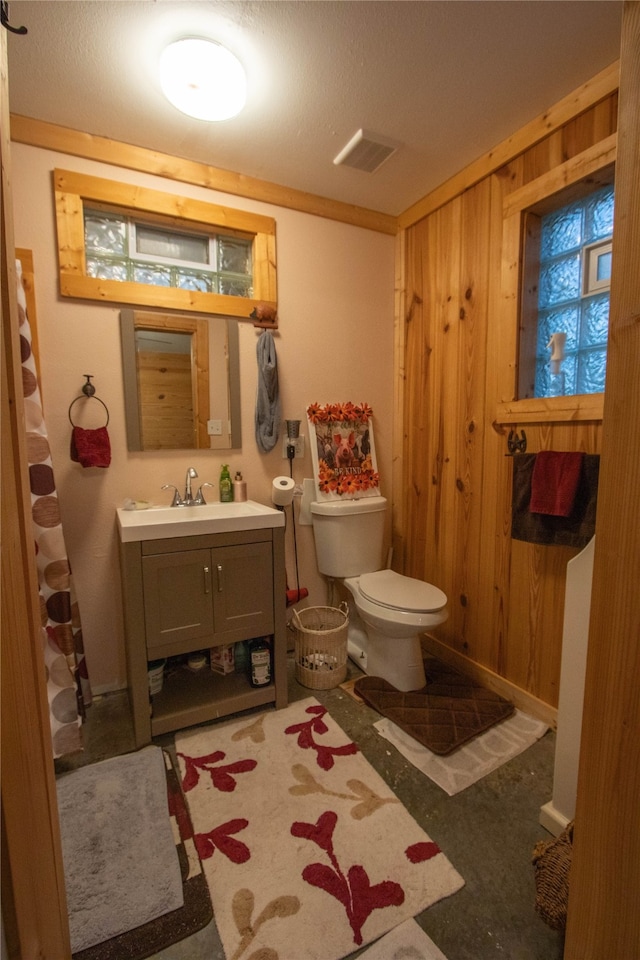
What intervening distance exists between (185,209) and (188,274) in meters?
0.28

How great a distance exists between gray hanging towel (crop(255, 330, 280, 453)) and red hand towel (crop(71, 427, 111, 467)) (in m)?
0.73

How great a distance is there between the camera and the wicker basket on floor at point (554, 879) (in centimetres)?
91

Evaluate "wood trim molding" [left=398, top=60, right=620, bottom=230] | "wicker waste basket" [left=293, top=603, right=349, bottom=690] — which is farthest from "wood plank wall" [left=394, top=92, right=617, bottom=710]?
"wicker waste basket" [left=293, top=603, right=349, bottom=690]

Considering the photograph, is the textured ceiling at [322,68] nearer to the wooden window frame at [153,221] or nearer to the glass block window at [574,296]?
the wooden window frame at [153,221]

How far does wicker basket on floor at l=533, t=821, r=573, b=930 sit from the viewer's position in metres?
0.91

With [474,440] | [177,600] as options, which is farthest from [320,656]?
[474,440]

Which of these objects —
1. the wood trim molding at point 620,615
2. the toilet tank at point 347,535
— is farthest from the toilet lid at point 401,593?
the wood trim molding at point 620,615

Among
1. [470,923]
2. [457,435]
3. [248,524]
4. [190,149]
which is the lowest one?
[470,923]

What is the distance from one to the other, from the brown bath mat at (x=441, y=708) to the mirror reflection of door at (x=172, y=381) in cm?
146

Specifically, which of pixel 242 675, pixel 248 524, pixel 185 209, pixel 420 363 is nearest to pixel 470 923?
pixel 242 675

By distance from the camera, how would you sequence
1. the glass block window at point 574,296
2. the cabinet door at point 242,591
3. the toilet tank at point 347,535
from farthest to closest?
the toilet tank at point 347,535, the cabinet door at point 242,591, the glass block window at point 574,296

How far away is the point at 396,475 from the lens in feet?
8.57

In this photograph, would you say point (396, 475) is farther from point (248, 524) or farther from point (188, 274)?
point (188, 274)

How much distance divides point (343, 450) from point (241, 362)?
0.74 metres
